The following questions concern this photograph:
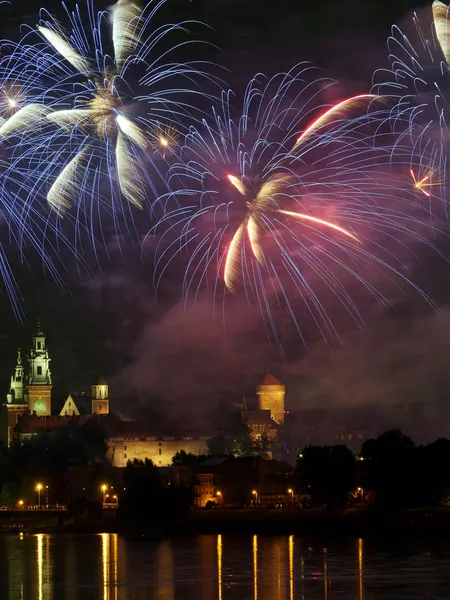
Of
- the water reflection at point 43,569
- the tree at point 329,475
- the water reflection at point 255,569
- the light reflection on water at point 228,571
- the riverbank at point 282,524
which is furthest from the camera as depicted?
the tree at point 329,475

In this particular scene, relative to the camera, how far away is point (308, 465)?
4941 inches

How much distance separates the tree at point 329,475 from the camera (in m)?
119

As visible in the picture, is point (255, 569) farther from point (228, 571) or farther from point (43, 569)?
point (43, 569)

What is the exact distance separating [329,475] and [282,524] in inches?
605

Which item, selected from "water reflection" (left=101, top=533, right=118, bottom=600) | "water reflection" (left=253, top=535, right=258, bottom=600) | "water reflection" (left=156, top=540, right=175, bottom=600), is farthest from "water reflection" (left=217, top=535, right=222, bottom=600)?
"water reflection" (left=101, top=533, right=118, bottom=600)

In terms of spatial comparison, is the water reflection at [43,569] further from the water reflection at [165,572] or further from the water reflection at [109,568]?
the water reflection at [165,572]

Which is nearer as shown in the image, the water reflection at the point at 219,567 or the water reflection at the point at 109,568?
the water reflection at the point at 219,567

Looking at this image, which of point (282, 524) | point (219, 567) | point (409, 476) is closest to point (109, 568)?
point (219, 567)

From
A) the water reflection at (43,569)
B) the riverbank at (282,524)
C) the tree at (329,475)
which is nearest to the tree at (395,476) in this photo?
the tree at (329,475)

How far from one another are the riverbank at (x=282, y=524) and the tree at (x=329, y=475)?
4978 millimetres

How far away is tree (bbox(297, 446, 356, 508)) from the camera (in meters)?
119

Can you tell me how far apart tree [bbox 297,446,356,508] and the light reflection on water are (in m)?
28.1

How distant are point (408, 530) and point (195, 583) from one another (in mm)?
35431

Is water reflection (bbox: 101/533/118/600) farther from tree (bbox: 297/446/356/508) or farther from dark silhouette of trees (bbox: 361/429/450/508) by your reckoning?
tree (bbox: 297/446/356/508)
